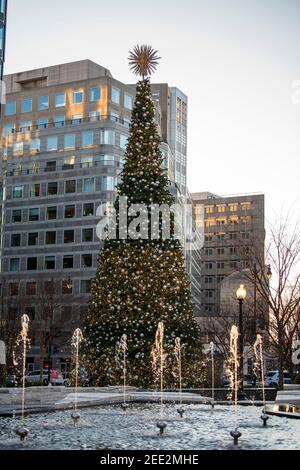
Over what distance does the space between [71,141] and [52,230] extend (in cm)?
1185

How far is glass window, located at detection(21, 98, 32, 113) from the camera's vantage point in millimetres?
90312

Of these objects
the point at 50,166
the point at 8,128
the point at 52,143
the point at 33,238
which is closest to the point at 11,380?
the point at 33,238

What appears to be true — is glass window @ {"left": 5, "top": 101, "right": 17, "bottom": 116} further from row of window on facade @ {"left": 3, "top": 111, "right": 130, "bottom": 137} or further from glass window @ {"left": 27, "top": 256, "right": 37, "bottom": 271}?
glass window @ {"left": 27, "top": 256, "right": 37, "bottom": 271}

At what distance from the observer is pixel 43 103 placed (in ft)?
293

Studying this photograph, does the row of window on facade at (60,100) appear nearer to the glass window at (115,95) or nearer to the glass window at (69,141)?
the glass window at (115,95)

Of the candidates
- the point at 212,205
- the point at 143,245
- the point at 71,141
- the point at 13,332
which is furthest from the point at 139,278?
the point at 212,205

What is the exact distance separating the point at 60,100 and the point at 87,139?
7.50 m

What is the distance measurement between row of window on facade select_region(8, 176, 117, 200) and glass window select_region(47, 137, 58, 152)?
16.3 ft

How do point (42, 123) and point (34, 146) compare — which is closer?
point (34, 146)

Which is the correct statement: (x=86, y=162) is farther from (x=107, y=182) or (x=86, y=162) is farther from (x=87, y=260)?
(x=87, y=260)

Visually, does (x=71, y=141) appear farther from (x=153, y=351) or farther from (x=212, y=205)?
(x=212, y=205)

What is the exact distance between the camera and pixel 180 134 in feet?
437

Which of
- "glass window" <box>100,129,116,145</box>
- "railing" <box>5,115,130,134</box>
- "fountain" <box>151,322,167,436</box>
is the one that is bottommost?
"fountain" <box>151,322,167,436</box>

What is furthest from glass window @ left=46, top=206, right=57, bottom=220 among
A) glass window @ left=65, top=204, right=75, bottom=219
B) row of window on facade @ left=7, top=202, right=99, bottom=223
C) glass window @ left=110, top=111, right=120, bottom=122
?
glass window @ left=110, top=111, right=120, bottom=122
